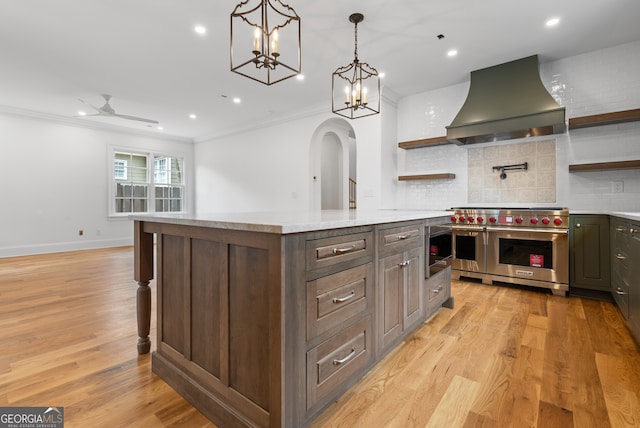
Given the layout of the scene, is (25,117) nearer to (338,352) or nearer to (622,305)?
(338,352)

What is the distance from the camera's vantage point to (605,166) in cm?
330

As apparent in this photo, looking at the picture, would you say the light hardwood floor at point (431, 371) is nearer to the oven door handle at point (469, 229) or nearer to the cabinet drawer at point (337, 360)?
the cabinet drawer at point (337, 360)

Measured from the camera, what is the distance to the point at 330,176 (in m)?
6.95

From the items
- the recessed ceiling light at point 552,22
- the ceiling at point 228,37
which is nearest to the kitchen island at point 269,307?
the ceiling at point 228,37

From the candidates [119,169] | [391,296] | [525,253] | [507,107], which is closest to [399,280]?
[391,296]

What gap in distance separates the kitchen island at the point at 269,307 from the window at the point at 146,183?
6246 millimetres

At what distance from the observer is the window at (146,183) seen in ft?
22.9

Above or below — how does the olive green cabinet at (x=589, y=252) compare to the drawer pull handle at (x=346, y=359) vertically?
above

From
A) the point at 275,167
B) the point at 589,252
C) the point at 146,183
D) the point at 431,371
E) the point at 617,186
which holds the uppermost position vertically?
the point at 275,167

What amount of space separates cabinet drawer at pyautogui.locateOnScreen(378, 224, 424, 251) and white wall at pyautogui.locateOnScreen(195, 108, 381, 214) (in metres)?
2.60

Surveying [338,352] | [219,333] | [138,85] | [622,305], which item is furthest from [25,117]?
[622,305]

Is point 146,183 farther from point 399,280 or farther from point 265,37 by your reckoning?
point 399,280

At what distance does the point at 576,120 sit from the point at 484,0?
1773 millimetres

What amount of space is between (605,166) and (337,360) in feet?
12.5
